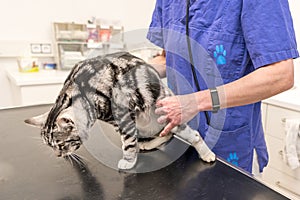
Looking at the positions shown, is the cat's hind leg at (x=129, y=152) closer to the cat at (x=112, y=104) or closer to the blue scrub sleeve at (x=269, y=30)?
the cat at (x=112, y=104)

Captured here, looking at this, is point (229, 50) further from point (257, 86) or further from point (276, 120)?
point (276, 120)

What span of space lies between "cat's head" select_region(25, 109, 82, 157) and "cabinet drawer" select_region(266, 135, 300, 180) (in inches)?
47.9

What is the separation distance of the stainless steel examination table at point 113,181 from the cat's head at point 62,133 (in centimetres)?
4

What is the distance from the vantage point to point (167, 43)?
2.64 ft

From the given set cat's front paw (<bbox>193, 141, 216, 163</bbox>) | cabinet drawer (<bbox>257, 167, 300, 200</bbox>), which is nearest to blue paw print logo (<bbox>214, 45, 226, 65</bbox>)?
cat's front paw (<bbox>193, 141, 216, 163</bbox>)

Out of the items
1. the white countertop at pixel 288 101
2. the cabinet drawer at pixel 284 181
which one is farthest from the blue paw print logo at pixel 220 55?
the cabinet drawer at pixel 284 181

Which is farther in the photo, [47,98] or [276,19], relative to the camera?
[47,98]

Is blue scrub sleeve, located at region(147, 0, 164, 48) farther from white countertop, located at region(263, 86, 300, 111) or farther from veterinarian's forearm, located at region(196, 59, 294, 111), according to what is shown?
white countertop, located at region(263, 86, 300, 111)

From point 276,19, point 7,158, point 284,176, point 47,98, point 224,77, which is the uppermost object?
point 276,19

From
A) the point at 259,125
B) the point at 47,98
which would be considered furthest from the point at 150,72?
the point at 47,98

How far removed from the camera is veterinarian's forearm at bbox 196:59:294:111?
0.58 metres

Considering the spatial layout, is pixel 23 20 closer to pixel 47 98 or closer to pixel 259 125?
pixel 47 98

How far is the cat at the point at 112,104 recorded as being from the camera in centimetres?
57

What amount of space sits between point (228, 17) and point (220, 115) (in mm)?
259
